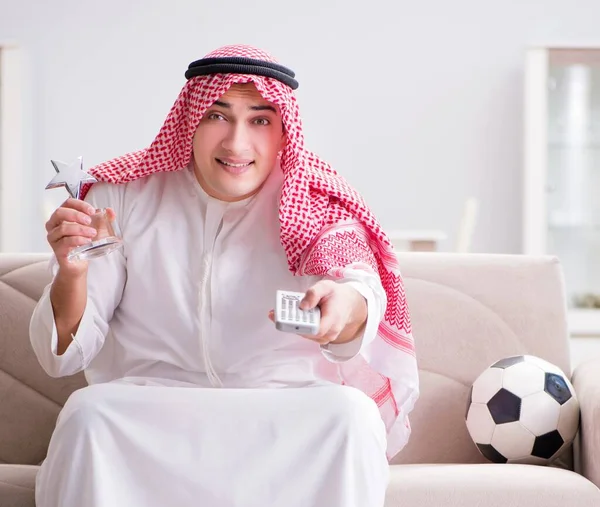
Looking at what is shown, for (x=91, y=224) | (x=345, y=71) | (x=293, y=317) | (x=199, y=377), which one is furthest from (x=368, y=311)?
(x=345, y=71)

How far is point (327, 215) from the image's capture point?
200cm

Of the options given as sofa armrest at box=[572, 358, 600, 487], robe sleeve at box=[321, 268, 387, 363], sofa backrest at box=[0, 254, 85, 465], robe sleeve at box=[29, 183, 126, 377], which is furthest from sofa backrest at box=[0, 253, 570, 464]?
robe sleeve at box=[321, 268, 387, 363]

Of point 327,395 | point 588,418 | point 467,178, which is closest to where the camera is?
point 327,395

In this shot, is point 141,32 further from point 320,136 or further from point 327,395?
point 327,395

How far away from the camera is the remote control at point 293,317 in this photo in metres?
1.50

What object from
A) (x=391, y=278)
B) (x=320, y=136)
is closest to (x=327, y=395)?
(x=391, y=278)

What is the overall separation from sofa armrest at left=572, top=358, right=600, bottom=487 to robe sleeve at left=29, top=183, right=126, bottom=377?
3.58 ft

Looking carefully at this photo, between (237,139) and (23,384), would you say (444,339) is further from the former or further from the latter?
(23,384)

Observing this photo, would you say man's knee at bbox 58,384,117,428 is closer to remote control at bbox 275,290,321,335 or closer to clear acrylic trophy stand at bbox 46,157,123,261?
clear acrylic trophy stand at bbox 46,157,123,261

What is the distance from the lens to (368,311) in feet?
5.72

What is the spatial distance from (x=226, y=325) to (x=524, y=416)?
2.46 ft

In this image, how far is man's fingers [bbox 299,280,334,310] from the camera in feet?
5.16

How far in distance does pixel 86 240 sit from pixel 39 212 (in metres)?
4.27

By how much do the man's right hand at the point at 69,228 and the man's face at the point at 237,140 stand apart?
348 mm
